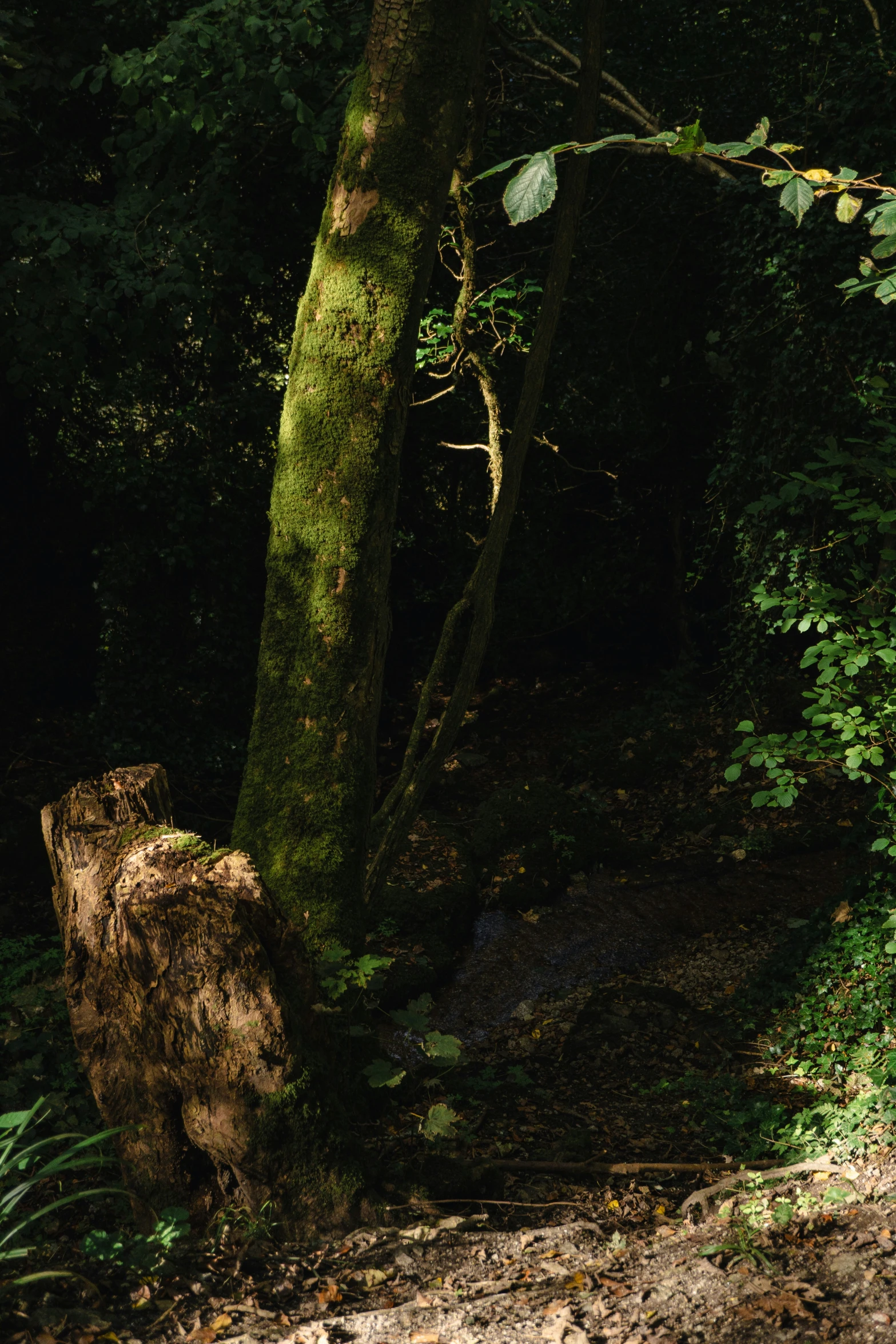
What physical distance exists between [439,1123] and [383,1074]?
236 millimetres

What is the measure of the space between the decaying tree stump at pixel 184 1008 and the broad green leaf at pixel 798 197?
2.11 metres

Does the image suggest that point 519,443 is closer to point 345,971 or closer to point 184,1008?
point 345,971

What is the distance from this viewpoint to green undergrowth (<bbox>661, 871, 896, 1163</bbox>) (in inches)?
137

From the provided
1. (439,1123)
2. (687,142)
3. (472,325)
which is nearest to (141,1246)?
(439,1123)

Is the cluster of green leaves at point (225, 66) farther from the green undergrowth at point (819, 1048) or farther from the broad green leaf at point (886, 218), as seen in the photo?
the green undergrowth at point (819, 1048)

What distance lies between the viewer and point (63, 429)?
8516 millimetres

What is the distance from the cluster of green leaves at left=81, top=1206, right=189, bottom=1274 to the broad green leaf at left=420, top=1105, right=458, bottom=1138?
0.77 m

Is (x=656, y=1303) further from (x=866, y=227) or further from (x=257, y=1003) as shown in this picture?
(x=866, y=227)

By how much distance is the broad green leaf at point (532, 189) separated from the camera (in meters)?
1.79

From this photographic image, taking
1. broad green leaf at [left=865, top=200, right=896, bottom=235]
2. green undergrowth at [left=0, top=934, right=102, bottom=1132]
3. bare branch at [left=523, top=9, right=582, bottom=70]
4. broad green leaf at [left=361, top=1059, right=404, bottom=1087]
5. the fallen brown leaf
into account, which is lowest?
green undergrowth at [left=0, top=934, right=102, bottom=1132]

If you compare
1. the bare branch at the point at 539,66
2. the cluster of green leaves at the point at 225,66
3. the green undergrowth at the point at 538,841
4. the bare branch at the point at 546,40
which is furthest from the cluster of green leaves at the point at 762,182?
the bare branch at the point at 546,40

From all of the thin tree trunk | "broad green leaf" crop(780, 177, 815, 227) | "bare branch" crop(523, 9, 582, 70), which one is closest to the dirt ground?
the thin tree trunk

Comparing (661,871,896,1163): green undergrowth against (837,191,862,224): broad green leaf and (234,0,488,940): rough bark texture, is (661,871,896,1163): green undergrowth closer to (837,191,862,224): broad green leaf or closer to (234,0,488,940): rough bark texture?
(234,0,488,940): rough bark texture

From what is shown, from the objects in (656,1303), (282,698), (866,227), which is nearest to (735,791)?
(866,227)
